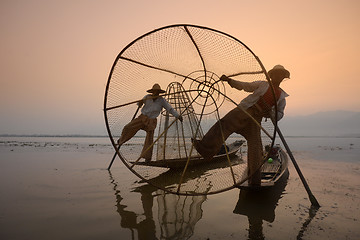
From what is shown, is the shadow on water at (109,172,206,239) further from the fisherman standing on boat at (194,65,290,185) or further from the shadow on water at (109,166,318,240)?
the fisherman standing on boat at (194,65,290,185)

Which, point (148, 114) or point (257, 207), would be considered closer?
point (257, 207)

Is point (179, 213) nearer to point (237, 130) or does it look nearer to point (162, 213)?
point (162, 213)

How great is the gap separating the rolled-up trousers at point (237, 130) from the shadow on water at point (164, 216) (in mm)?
966

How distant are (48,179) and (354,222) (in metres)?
6.62

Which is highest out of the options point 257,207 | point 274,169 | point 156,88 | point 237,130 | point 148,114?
point 156,88

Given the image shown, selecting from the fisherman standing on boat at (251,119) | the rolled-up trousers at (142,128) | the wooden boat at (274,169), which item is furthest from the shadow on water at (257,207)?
the rolled-up trousers at (142,128)

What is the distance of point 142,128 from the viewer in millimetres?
5789


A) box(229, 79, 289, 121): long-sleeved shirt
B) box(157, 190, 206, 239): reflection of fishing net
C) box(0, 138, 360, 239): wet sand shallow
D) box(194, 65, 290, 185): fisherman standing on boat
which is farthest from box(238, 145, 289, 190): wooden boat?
box(229, 79, 289, 121): long-sleeved shirt

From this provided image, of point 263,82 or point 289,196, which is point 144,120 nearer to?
point 263,82

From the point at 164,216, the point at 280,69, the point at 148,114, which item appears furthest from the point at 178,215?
the point at 280,69

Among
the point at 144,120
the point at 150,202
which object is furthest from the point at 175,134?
the point at 150,202

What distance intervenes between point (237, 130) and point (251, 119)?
320 millimetres

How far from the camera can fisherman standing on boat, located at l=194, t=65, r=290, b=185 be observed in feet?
12.8

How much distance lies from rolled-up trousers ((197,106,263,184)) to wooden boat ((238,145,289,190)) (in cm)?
23
